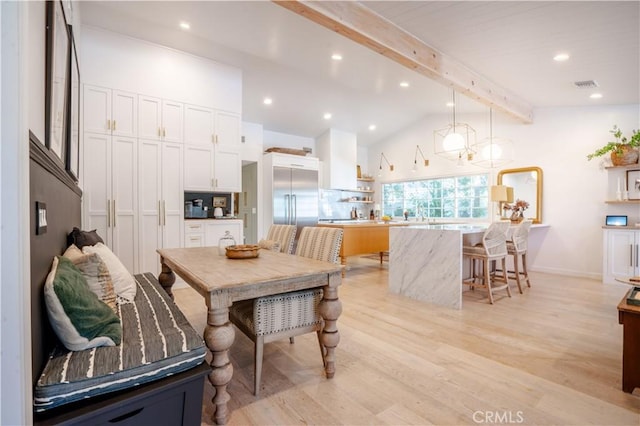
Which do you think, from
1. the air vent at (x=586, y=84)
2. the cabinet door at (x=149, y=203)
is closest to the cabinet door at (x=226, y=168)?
the cabinet door at (x=149, y=203)

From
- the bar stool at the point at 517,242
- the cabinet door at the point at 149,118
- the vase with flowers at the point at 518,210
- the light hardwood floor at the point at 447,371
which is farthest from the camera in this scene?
the vase with flowers at the point at 518,210

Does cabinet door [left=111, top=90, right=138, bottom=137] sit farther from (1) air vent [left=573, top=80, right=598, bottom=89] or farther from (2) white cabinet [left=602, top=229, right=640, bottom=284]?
(2) white cabinet [left=602, top=229, right=640, bottom=284]

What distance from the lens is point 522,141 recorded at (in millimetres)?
5691

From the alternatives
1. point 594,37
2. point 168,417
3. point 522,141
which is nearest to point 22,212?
point 168,417

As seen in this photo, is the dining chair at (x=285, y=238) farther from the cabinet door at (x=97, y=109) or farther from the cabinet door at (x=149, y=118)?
the cabinet door at (x=97, y=109)

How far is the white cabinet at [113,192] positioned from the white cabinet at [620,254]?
6434mm

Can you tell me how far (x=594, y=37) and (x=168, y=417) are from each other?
4277 millimetres

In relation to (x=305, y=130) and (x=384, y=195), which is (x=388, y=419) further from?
(x=384, y=195)

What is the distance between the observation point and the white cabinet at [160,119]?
4020 mm

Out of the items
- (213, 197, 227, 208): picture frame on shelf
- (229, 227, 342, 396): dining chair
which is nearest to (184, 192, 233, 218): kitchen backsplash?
(213, 197, 227, 208): picture frame on shelf

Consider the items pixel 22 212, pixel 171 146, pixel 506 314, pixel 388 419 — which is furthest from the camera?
pixel 171 146

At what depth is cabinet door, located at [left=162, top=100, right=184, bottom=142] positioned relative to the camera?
4172 mm

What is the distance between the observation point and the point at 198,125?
14.6 feet

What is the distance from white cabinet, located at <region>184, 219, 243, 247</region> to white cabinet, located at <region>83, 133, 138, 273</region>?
64 centimetres
